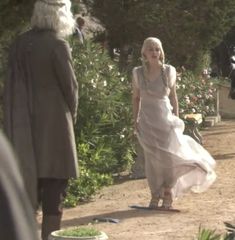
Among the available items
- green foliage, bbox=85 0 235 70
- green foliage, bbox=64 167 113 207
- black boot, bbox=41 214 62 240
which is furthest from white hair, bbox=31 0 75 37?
green foliage, bbox=85 0 235 70

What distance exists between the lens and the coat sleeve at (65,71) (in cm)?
538

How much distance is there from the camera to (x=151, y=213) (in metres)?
7.76

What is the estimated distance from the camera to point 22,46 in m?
5.55

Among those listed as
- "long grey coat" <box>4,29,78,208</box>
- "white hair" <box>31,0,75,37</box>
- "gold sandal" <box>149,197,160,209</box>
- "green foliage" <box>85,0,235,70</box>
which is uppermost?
"green foliage" <box>85,0,235,70</box>

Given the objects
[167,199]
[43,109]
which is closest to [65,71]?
[43,109]

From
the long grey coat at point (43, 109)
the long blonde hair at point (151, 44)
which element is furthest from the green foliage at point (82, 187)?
the long grey coat at point (43, 109)

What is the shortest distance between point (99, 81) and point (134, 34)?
22.6ft

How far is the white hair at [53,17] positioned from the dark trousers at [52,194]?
0.97 metres

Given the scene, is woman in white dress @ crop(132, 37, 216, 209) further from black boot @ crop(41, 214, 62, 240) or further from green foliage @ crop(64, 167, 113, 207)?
black boot @ crop(41, 214, 62, 240)

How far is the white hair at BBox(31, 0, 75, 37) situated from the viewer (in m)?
5.55

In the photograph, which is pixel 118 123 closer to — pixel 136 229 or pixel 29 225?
pixel 136 229

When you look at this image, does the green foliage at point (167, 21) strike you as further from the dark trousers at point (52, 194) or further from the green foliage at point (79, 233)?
the green foliage at point (79, 233)

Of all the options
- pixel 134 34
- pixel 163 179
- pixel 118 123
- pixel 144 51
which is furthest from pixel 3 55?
pixel 134 34

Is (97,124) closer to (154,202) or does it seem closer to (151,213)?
(154,202)
